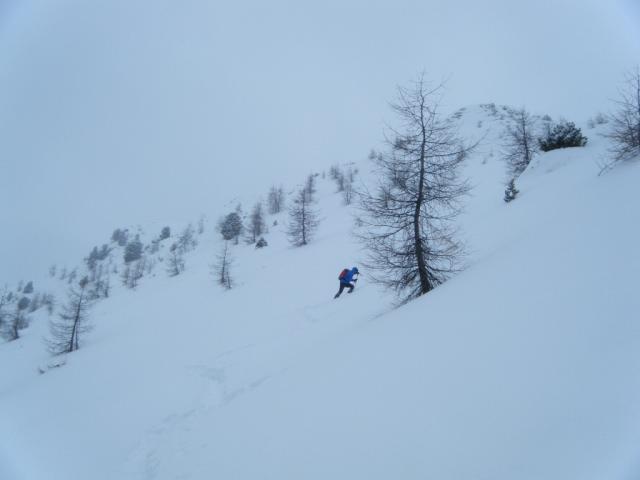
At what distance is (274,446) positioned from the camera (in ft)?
10.3

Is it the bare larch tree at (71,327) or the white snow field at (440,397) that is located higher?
the bare larch tree at (71,327)

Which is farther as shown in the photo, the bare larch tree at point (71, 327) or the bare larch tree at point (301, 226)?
the bare larch tree at point (301, 226)

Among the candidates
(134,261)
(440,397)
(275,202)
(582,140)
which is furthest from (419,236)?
(134,261)

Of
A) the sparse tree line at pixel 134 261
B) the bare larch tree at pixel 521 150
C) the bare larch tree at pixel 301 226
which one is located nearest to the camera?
the bare larch tree at pixel 521 150

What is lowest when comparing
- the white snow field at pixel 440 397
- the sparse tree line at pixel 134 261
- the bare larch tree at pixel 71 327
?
the white snow field at pixel 440 397

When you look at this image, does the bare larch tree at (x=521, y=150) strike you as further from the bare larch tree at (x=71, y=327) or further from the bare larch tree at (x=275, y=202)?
the bare larch tree at (x=275, y=202)

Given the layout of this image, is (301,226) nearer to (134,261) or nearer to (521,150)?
(521,150)

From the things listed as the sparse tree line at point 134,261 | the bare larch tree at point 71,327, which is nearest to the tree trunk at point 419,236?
the sparse tree line at point 134,261

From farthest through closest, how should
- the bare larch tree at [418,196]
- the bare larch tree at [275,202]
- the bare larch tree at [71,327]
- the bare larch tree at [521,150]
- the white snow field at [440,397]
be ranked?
the bare larch tree at [275,202] → the bare larch tree at [521,150] → the bare larch tree at [71,327] → the bare larch tree at [418,196] → the white snow field at [440,397]

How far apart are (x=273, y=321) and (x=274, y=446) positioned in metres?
9.94

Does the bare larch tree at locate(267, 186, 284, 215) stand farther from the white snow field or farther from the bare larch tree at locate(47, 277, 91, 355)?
the white snow field

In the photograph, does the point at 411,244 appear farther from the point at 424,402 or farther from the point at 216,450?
the point at 216,450

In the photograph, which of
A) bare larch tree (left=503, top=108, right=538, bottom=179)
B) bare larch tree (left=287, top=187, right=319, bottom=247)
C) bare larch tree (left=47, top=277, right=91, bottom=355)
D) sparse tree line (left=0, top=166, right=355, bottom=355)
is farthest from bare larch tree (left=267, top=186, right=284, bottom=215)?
bare larch tree (left=503, top=108, right=538, bottom=179)

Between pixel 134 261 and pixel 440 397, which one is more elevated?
pixel 134 261
